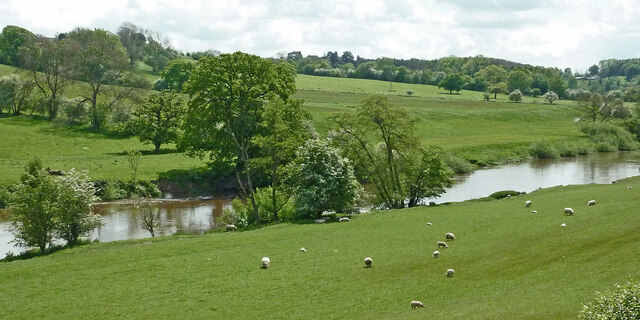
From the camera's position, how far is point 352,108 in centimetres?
12825

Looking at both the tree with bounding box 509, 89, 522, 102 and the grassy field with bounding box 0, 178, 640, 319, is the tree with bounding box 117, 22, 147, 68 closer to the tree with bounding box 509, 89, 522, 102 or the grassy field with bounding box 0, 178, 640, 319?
the tree with bounding box 509, 89, 522, 102

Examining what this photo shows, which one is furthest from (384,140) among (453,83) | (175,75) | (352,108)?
(453,83)

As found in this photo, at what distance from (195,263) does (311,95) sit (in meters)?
123

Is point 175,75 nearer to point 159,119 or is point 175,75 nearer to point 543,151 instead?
point 159,119

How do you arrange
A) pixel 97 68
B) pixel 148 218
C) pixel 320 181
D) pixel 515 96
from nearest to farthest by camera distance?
pixel 320 181
pixel 148 218
pixel 97 68
pixel 515 96

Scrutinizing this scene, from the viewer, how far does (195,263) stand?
107 ft

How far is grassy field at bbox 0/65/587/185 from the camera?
7650 centimetres

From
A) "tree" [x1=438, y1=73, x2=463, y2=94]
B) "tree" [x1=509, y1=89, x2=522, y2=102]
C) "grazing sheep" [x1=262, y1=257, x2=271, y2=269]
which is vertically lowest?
"grazing sheep" [x1=262, y1=257, x2=271, y2=269]

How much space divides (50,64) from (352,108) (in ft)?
194

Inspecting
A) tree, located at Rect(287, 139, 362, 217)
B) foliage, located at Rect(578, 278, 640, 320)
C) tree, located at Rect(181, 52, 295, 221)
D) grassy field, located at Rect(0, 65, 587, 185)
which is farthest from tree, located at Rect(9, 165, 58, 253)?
foliage, located at Rect(578, 278, 640, 320)

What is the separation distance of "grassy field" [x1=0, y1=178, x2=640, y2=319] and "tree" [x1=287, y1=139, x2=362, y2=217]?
523cm

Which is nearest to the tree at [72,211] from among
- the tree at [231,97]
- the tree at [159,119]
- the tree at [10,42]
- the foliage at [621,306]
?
the tree at [231,97]

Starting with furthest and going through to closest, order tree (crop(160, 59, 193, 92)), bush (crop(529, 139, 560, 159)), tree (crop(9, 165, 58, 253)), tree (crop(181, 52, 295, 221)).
Result: tree (crop(160, 59, 193, 92)) < bush (crop(529, 139, 560, 159)) < tree (crop(181, 52, 295, 221)) < tree (crop(9, 165, 58, 253))

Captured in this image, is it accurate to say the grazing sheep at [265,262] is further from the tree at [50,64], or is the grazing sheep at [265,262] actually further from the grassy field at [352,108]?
the tree at [50,64]
